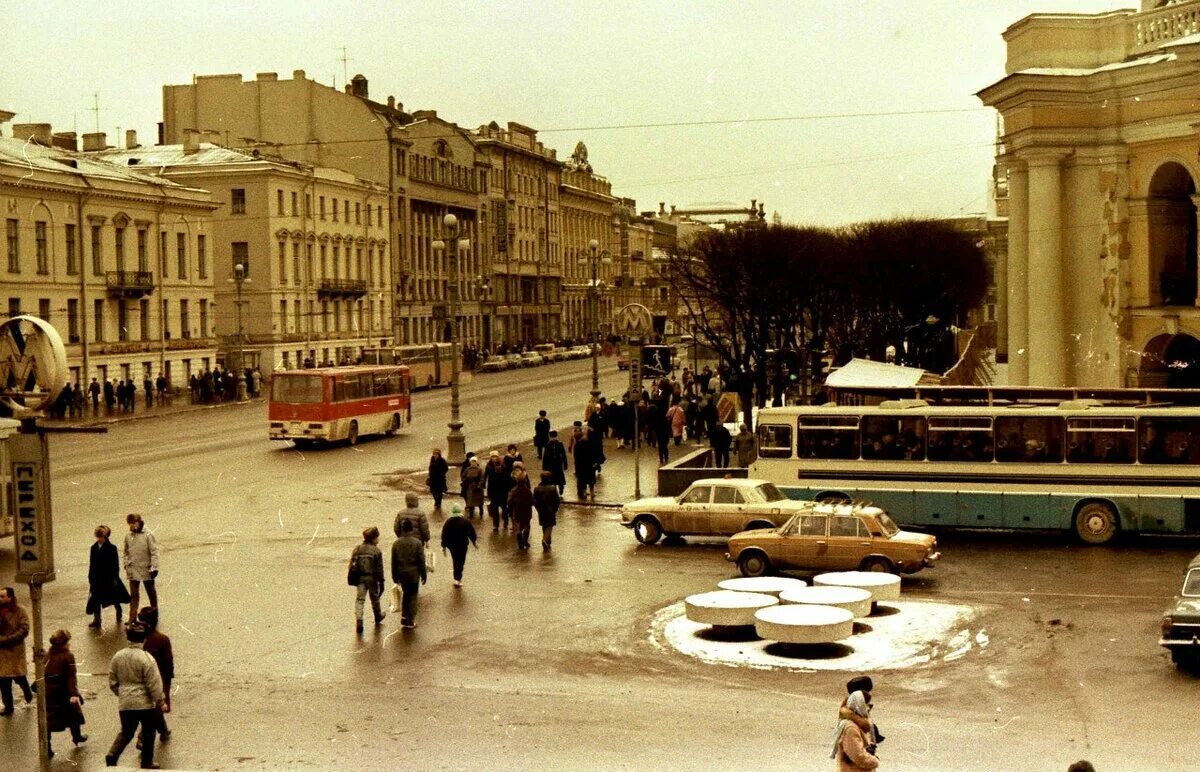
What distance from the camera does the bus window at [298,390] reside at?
4566 centimetres

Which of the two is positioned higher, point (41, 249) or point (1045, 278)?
point (41, 249)

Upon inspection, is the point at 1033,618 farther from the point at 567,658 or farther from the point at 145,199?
the point at 145,199

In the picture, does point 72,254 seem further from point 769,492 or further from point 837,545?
point 837,545

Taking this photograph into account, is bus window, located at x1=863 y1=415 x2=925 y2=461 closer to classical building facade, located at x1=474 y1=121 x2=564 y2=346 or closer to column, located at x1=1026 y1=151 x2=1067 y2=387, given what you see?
column, located at x1=1026 y1=151 x2=1067 y2=387

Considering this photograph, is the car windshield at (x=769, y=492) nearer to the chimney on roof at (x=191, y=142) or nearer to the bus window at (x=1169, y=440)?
the bus window at (x=1169, y=440)

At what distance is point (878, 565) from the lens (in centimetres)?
2245

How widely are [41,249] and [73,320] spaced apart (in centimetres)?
347

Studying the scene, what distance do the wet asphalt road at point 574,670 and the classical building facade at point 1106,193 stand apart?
11.2 meters

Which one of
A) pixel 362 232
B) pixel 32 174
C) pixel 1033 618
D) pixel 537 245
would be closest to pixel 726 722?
pixel 1033 618

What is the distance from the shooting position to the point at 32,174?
205 ft

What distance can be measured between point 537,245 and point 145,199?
73.0 metres

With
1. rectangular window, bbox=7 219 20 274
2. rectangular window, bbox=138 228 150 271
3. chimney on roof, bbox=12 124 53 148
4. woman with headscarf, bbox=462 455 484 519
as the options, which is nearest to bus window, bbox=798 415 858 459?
woman with headscarf, bbox=462 455 484 519

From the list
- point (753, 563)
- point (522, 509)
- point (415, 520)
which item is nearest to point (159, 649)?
point (415, 520)

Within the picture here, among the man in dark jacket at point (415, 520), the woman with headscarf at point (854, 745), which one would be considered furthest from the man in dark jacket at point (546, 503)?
the woman with headscarf at point (854, 745)
